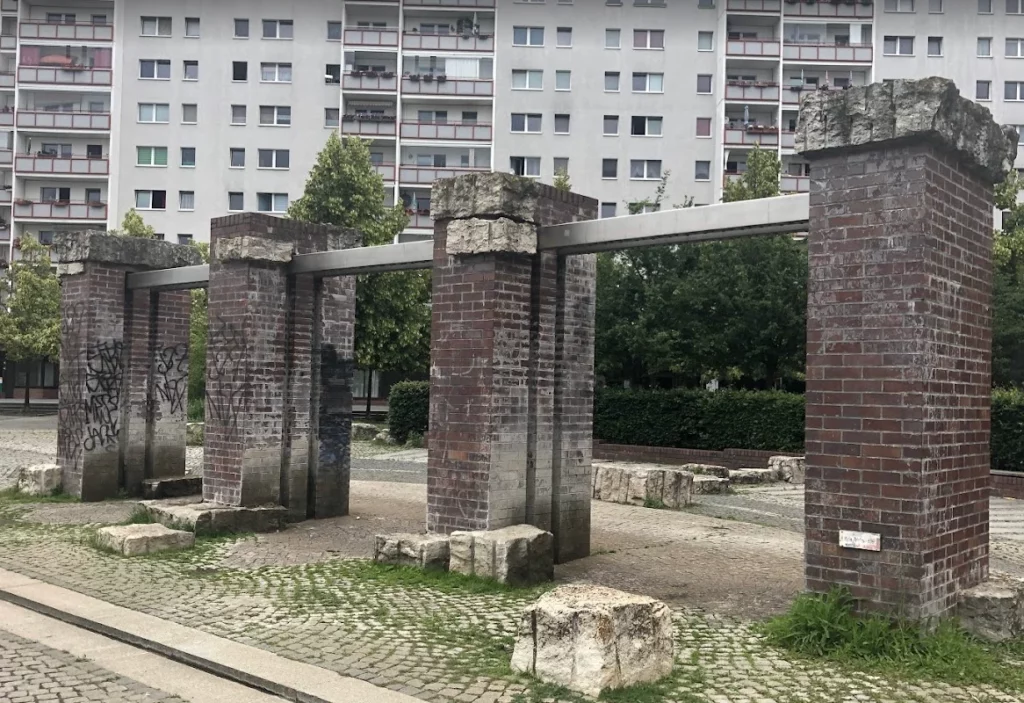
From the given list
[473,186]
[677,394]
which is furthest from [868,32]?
[473,186]

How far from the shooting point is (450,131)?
44.1 meters

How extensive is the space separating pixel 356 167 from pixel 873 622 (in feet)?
81.6

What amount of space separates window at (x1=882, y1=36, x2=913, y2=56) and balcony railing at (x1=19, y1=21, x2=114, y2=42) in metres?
37.2

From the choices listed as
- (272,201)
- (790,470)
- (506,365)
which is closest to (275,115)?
(272,201)

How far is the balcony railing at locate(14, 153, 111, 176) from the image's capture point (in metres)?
44.0

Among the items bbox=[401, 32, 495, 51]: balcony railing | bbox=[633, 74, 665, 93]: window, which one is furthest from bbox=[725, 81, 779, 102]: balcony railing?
bbox=[401, 32, 495, 51]: balcony railing

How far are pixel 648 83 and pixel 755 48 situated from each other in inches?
203

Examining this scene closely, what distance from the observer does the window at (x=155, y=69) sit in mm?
44656

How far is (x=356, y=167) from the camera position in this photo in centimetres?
2834

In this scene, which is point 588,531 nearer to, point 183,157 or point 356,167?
point 356,167

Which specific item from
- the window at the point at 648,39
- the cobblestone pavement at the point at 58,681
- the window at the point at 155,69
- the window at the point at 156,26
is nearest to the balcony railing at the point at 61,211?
the window at the point at 155,69

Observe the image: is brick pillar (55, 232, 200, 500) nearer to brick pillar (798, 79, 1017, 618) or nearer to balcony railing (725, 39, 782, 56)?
brick pillar (798, 79, 1017, 618)

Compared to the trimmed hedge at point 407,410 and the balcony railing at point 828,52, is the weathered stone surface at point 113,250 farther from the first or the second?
the balcony railing at point 828,52

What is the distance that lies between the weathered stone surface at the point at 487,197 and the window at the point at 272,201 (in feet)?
124
